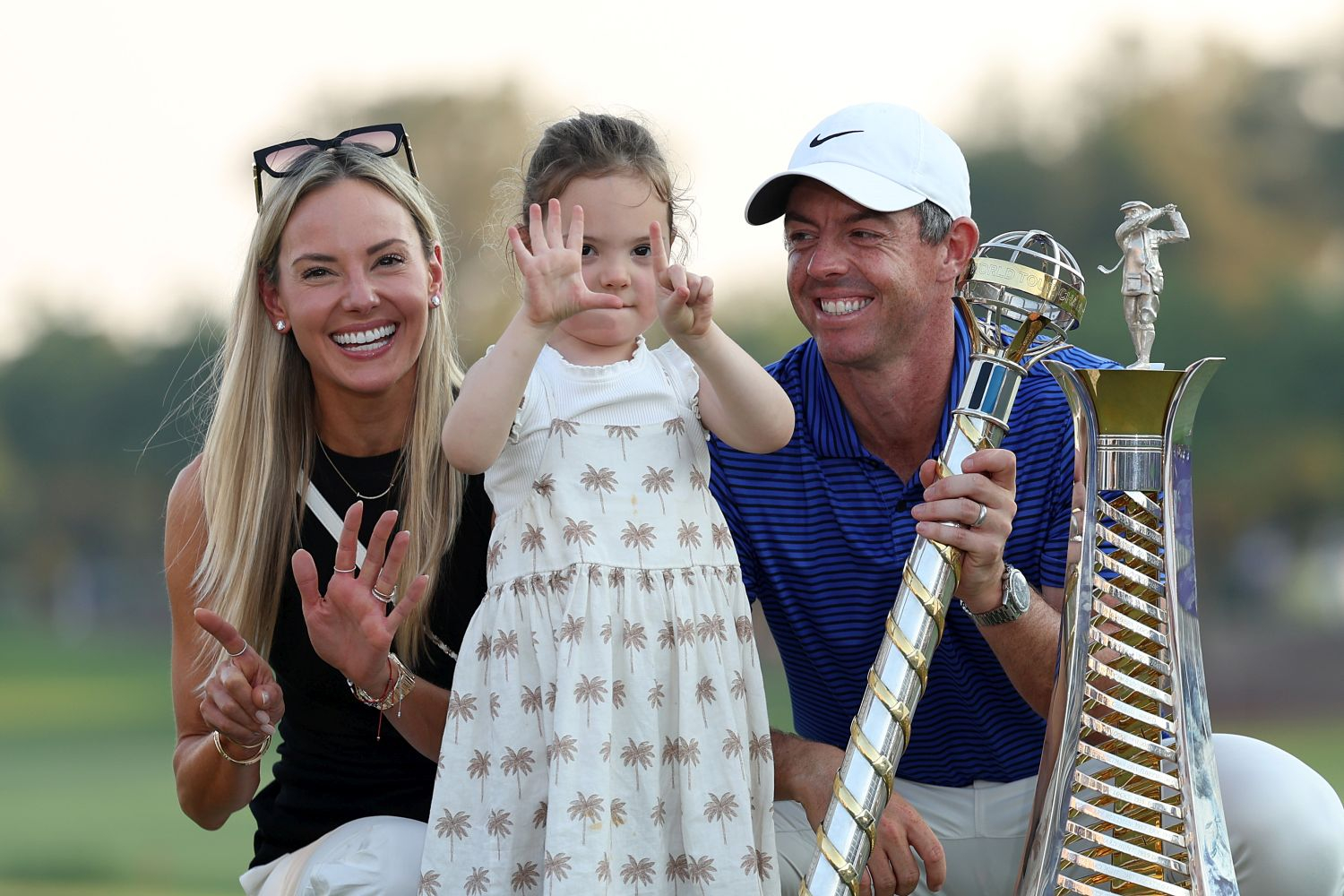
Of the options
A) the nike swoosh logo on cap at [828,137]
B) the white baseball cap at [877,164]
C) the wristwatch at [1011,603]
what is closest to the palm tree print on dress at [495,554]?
the wristwatch at [1011,603]

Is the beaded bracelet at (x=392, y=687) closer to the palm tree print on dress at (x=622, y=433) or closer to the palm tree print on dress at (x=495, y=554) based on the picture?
the palm tree print on dress at (x=495, y=554)

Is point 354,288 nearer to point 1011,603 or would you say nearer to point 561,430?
point 561,430

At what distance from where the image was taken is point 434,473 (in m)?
2.87

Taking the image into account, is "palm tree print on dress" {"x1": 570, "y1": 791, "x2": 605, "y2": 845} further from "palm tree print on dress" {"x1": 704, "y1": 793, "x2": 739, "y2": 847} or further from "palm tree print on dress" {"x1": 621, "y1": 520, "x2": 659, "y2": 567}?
"palm tree print on dress" {"x1": 621, "y1": 520, "x2": 659, "y2": 567}

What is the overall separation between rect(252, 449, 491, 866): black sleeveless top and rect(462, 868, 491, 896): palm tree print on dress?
638 mm

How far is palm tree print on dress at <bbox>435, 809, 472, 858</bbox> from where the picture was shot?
2.33 m

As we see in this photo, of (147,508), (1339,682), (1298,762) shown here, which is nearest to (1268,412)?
(1339,682)

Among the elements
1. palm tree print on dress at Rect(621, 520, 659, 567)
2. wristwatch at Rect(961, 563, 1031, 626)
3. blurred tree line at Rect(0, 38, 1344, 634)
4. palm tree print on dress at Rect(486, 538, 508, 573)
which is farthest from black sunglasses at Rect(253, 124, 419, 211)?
blurred tree line at Rect(0, 38, 1344, 634)

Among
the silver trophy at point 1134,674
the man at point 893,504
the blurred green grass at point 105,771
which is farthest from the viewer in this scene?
the blurred green grass at point 105,771

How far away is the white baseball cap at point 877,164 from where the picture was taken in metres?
2.73

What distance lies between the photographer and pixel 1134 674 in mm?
1812

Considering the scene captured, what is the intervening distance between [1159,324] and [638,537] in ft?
71.7

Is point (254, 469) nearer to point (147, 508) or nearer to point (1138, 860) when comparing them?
point (1138, 860)

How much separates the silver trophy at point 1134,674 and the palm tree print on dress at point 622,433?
77cm
